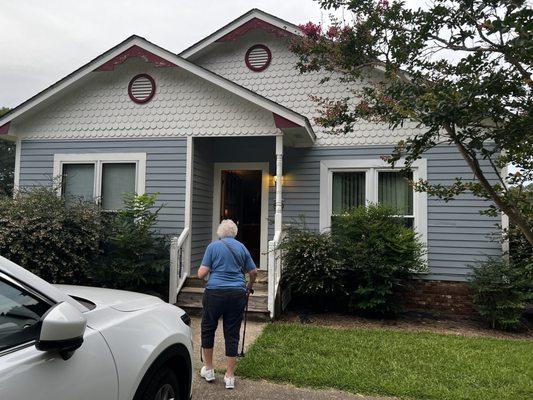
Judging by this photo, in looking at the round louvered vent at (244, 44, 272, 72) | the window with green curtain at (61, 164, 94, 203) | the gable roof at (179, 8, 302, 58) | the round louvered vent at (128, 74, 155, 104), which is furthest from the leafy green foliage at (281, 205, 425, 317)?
the gable roof at (179, 8, 302, 58)

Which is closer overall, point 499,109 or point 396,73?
point 499,109

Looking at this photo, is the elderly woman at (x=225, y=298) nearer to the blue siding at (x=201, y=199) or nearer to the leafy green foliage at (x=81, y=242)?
the leafy green foliage at (x=81, y=242)

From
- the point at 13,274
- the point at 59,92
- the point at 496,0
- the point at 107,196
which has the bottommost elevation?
the point at 13,274

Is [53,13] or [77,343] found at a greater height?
[53,13]

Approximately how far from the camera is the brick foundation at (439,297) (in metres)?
8.14

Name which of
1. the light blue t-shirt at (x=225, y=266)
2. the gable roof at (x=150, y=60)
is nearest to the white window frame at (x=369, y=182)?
the gable roof at (x=150, y=60)

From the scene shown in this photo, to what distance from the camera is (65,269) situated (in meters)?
7.21

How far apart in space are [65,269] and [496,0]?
7.10 metres

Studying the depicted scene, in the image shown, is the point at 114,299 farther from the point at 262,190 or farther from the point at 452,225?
the point at 452,225

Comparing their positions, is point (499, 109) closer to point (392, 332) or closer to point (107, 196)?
point (392, 332)

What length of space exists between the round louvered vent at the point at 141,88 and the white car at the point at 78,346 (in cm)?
635

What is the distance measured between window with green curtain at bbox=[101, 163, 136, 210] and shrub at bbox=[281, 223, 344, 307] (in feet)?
11.6

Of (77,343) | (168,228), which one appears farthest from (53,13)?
(77,343)

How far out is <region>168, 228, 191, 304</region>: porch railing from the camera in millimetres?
7508
